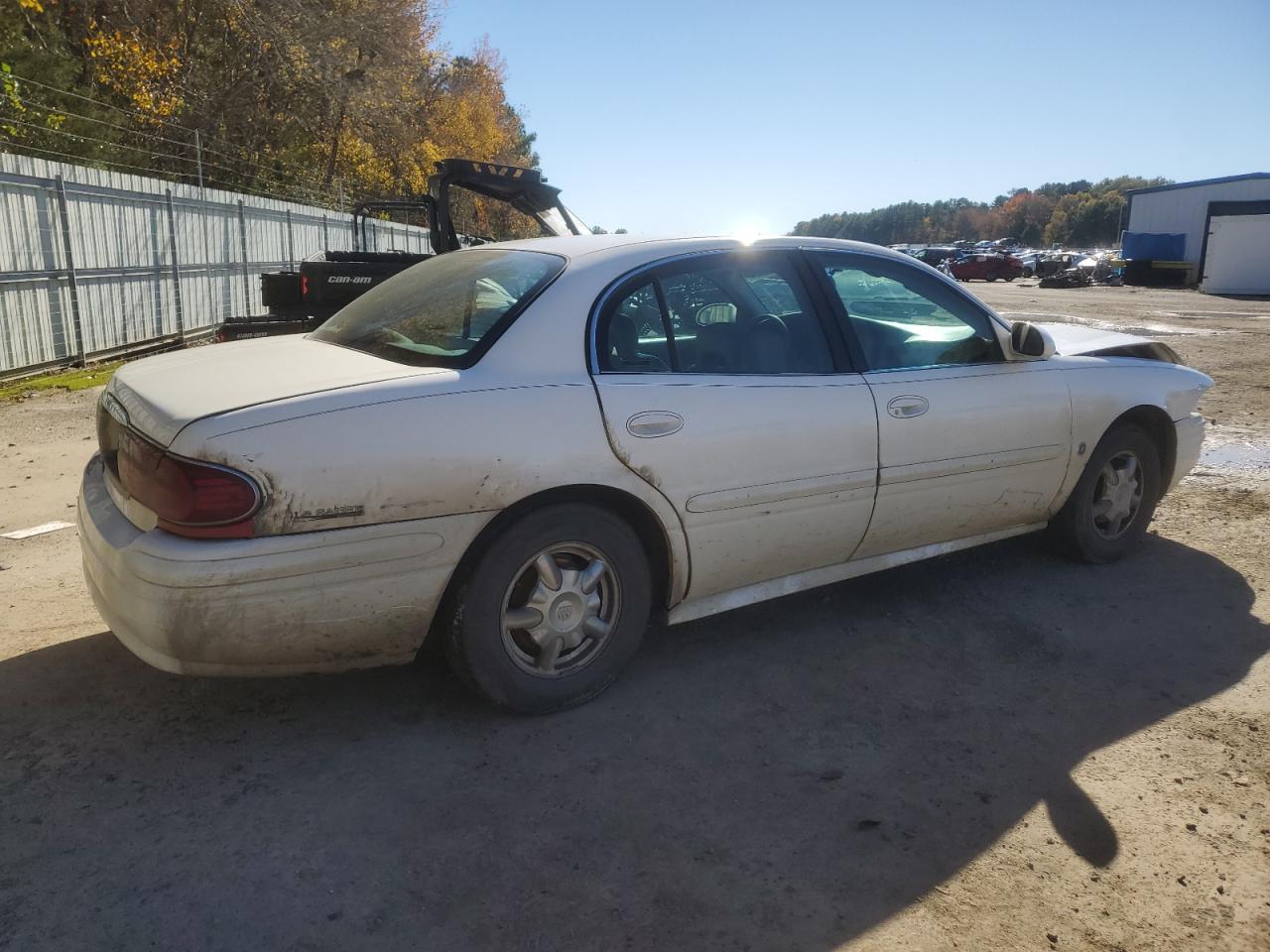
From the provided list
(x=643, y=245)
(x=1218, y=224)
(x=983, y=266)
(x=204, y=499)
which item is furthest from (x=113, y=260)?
(x=983, y=266)

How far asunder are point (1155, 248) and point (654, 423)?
46.2 metres

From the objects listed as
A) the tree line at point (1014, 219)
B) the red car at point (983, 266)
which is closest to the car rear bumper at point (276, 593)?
the red car at point (983, 266)

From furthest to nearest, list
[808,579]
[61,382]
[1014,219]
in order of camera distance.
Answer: [1014,219] → [61,382] → [808,579]

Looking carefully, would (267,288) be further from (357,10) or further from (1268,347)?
(357,10)

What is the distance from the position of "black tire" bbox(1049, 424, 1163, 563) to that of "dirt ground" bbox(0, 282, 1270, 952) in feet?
1.57

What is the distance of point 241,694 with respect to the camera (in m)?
3.31

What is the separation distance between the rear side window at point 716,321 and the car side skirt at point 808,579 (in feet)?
2.57

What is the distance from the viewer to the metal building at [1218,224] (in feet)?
107

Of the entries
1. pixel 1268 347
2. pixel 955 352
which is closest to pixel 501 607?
pixel 955 352

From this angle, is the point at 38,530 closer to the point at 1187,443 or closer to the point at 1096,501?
the point at 1096,501

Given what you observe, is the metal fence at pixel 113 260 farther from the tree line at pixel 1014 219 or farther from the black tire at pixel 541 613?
the tree line at pixel 1014 219

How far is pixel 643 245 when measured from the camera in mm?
3551

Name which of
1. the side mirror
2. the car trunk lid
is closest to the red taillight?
the car trunk lid

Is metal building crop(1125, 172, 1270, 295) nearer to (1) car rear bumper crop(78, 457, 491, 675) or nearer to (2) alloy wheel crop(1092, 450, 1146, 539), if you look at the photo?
(2) alloy wheel crop(1092, 450, 1146, 539)
